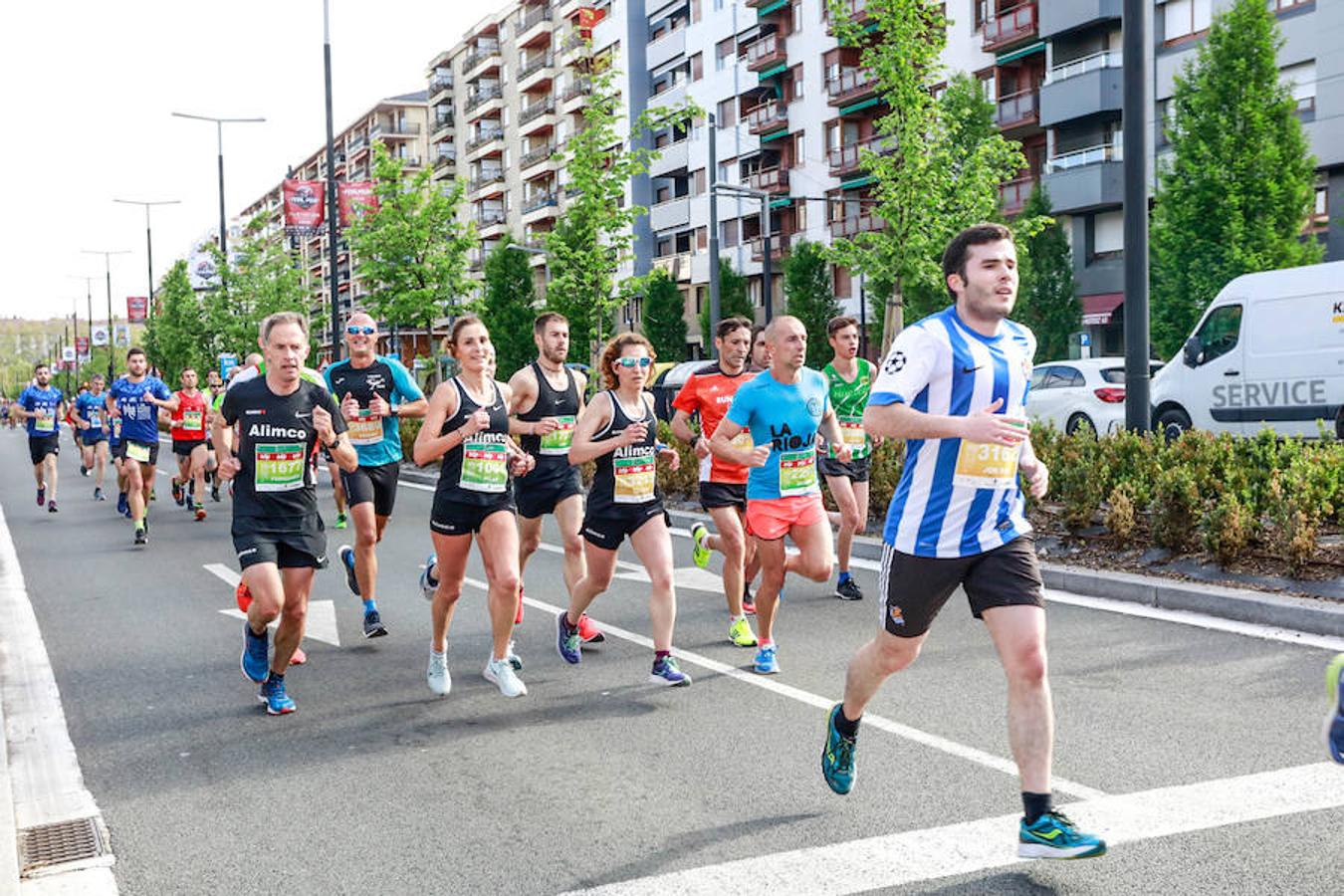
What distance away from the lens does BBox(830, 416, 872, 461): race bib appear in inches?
370

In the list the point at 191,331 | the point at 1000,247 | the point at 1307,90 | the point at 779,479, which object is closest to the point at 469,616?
the point at 779,479

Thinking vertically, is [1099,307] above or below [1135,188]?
above

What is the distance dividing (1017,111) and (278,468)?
39911 millimetres

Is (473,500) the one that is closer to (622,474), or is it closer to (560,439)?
(622,474)

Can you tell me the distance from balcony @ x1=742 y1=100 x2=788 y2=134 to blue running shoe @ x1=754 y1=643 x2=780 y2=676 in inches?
2028

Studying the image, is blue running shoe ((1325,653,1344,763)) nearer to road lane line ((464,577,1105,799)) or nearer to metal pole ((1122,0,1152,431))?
road lane line ((464,577,1105,799))

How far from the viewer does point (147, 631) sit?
8.80m

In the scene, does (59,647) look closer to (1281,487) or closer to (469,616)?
(469,616)

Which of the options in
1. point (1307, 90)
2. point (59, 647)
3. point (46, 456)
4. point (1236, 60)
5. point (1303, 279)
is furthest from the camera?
point (1307, 90)

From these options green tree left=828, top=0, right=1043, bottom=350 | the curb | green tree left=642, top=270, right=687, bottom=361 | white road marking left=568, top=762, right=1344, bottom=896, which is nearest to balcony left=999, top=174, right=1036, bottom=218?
green tree left=828, top=0, right=1043, bottom=350

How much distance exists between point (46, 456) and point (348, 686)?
15.1 meters

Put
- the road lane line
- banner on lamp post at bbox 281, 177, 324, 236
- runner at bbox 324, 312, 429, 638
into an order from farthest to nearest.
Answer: banner on lamp post at bbox 281, 177, 324, 236, runner at bbox 324, 312, 429, 638, the road lane line

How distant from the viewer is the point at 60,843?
14.9 ft

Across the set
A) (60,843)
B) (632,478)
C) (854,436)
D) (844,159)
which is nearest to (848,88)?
(844,159)
